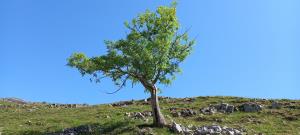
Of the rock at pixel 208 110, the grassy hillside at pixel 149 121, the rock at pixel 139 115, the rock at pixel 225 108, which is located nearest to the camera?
the grassy hillside at pixel 149 121

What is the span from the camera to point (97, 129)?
4562 centimetres

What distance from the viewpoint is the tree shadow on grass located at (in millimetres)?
44469

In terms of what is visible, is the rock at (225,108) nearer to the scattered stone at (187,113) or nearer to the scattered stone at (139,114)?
the scattered stone at (187,113)

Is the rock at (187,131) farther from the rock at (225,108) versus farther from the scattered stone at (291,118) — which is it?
the scattered stone at (291,118)

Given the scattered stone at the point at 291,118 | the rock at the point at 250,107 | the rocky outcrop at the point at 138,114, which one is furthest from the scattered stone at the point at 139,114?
the scattered stone at the point at 291,118

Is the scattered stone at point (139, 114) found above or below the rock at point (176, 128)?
above

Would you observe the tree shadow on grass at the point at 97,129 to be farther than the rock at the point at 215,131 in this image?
Yes

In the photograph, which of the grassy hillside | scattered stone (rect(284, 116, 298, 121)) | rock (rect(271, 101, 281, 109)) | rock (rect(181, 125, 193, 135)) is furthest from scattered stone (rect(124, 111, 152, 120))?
rock (rect(271, 101, 281, 109))

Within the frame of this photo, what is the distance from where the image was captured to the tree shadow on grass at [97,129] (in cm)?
4447

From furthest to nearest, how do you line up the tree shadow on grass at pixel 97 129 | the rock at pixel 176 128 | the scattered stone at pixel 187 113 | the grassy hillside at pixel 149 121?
the scattered stone at pixel 187 113 < the grassy hillside at pixel 149 121 < the tree shadow on grass at pixel 97 129 < the rock at pixel 176 128

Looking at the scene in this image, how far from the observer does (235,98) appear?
67.1 metres

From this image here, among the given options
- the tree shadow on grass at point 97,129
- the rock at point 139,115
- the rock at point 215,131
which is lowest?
the rock at point 215,131

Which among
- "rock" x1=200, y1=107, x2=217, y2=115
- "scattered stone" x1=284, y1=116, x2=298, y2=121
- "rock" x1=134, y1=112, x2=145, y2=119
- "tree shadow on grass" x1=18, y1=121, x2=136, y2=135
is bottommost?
"tree shadow on grass" x1=18, y1=121, x2=136, y2=135

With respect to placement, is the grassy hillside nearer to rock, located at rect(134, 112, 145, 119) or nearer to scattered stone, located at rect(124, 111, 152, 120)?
scattered stone, located at rect(124, 111, 152, 120)
